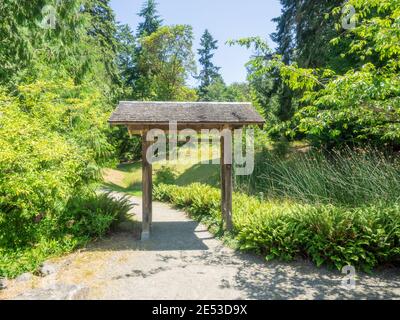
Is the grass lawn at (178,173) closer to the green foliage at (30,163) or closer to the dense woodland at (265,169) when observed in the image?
the dense woodland at (265,169)

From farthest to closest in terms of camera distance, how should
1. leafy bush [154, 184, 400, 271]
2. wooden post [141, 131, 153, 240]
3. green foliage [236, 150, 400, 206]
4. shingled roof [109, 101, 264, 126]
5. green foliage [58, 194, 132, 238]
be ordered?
1. wooden post [141, 131, 153, 240]
2. green foliage [58, 194, 132, 238]
3. shingled roof [109, 101, 264, 126]
4. green foliage [236, 150, 400, 206]
5. leafy bush [154, 184, 400, 271]

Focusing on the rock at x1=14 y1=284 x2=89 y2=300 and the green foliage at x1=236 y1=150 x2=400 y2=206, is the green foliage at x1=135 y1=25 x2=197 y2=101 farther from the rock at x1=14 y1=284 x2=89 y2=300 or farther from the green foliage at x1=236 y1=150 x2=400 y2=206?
the rock at x1=14 y1=284 x2=89 y2=300

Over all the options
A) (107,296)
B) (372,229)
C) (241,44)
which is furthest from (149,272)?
(241,44)

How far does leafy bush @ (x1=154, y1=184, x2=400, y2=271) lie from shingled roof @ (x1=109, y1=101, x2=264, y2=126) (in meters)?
2.08

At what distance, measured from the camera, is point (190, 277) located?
14.7 feet

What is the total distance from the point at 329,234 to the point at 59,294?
4.05m

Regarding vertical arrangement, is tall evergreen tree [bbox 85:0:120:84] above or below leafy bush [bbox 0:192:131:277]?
above

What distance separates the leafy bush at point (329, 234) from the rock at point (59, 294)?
9.78 ft

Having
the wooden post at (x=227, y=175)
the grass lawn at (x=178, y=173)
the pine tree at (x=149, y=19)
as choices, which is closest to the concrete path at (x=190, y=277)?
the wooden post at (x=227, y=175)

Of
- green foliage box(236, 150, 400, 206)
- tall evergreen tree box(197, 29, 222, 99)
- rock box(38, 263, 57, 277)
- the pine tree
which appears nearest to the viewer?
rock box(38, 263, 57, 277)

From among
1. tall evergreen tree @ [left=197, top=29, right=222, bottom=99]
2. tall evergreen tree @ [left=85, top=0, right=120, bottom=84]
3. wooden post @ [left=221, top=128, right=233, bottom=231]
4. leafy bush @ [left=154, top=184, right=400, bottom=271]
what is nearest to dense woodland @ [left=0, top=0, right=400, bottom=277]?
leafy bush @ [left=154, top=184, right=400, bottom=271]

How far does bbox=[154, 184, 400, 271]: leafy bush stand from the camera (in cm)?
453

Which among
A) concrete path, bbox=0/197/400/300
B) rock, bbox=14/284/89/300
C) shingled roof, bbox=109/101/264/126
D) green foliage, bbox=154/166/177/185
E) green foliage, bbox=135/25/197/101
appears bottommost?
concrete path, bbox=0/197/400/300

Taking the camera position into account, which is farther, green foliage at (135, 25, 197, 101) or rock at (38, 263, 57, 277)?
green foliage at (135, 25, 197, 101)
